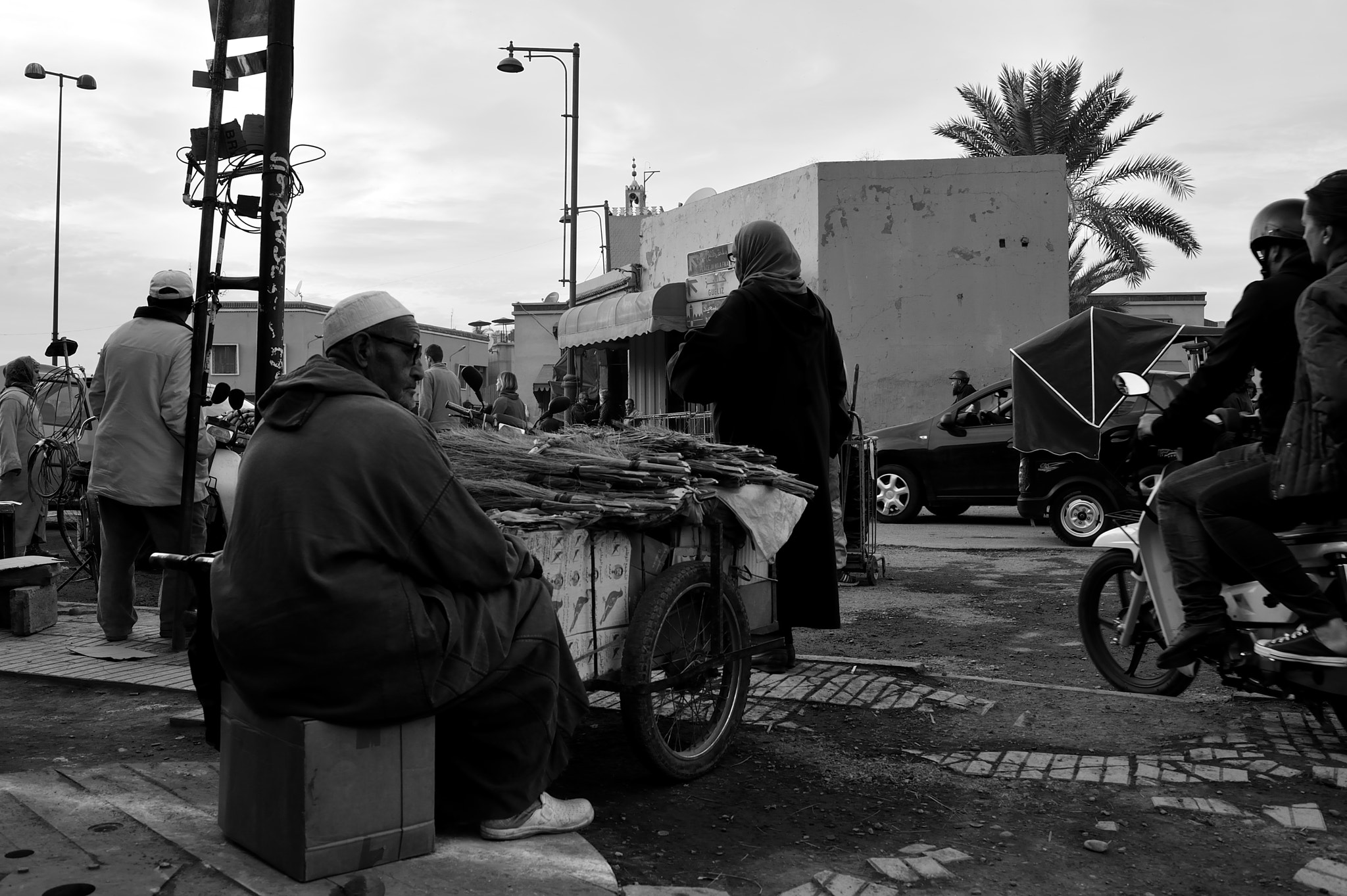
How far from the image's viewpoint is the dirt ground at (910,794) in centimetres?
324

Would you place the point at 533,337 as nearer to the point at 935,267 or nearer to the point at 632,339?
the point at 632,339

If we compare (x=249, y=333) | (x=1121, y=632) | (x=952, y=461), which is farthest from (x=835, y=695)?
(x=249, y=333)

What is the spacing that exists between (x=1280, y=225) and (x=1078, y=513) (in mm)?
7500

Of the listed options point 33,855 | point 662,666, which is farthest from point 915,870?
point 33,855

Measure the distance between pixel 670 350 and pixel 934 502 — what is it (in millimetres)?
11870

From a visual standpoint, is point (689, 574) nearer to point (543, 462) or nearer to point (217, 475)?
point (543, 462)

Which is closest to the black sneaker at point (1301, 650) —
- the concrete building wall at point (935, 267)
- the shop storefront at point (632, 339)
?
the concrete building wall at point (935, 267)

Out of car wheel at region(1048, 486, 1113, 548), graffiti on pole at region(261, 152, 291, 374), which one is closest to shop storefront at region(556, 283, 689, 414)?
car wheel at region(1048, 486, 1113, 548)

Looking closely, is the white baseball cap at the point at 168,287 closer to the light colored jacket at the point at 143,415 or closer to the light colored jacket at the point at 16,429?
the light colored jacket at the point at 143,415

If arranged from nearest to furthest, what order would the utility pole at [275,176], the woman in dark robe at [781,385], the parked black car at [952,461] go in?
the woman in dark robe at [781,385], the utility pole at [275,176], the parked black car at [952,461]

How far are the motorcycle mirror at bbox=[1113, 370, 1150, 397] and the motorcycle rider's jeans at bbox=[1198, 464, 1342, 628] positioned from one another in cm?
96

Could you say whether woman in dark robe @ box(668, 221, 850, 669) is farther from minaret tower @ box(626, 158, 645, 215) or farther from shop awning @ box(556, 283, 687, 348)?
minaret tower @ box(626, 158, 645, 215)

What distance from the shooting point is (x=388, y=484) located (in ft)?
9.46

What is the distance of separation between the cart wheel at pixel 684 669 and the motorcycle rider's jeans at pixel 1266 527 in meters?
1.78
